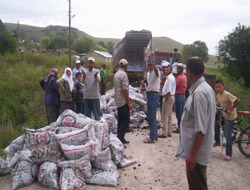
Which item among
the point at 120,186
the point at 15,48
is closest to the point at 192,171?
the point at 120,186

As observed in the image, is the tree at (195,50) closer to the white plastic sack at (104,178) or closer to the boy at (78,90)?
the boy at (78,90)

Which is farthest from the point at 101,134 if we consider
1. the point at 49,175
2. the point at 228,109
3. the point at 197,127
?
the point at 228,109

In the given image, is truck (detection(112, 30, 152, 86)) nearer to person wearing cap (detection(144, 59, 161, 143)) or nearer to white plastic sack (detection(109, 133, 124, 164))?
person wearing cap (detection(144, 59, 161, 143))

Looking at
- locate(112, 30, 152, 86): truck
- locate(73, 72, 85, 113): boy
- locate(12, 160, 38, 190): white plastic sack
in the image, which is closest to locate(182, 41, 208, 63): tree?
locate(112, 30, 152, 86): truck

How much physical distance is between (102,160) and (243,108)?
8.05 metres

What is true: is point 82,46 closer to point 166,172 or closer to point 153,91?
point 153,91

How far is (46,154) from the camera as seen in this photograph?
342 cm

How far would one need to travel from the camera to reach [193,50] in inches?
2520

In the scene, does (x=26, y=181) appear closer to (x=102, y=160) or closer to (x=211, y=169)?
(x=102, y=160)

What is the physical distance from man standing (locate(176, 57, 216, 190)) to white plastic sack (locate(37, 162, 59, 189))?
1.91 metres

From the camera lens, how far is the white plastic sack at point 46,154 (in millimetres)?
3368

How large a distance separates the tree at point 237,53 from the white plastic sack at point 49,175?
2356 cm

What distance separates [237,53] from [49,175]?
82.1ft

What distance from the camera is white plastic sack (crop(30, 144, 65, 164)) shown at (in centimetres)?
337
